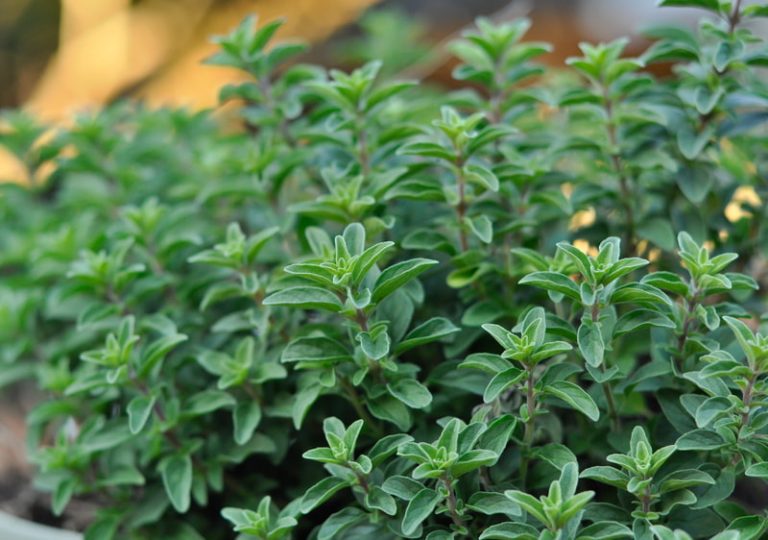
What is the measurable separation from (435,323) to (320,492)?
7.1 inches

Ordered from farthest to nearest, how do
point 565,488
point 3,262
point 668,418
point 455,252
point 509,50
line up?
1. point 3,262
2. point 509,50
3. point 455,252
4. point 668,418
5. point 565,488

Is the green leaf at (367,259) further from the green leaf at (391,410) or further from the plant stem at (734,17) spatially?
the plant stem at (734,17)

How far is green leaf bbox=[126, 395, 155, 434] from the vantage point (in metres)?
0.82

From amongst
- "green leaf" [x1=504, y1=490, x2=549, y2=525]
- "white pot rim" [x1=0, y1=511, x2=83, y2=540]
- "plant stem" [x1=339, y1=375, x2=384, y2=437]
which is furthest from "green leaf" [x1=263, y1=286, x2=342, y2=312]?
"white pot rim" [x1=0, y1=511, x2=83, y2=540]

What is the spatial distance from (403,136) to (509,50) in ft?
0.57

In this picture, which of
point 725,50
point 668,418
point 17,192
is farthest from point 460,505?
point 17,192

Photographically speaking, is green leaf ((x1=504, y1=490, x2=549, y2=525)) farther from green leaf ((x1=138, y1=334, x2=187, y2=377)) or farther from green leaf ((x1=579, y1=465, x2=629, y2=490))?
green leaf ((x1=138, y1=334, x2=187, y2=377))

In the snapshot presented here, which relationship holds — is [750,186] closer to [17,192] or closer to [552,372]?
[552,372]

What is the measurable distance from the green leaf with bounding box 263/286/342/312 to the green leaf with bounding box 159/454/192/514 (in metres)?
0.23

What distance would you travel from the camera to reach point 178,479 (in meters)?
0.87

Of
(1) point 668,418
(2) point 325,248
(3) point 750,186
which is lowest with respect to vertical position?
(1) point 668,418

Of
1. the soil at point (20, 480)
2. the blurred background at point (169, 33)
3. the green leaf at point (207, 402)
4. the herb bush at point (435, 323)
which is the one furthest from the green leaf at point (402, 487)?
the blurred background at point (169, 33)

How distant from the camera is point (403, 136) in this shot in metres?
0.96

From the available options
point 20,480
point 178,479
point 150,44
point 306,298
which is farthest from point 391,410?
point 150,44
